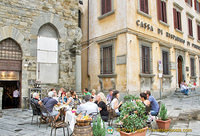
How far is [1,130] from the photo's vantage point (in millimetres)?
5551

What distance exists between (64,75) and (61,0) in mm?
4732

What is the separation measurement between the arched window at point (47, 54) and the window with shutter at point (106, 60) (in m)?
3.31

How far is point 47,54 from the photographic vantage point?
1074 centimetres

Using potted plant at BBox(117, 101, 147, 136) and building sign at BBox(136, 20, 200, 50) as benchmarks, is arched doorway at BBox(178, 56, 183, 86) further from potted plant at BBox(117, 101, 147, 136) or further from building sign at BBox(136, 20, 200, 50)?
potted plant at BBox(117, 101, 147, 136)

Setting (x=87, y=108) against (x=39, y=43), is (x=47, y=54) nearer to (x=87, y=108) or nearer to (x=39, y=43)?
(x=39, y=43)

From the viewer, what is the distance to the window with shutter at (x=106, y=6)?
1252cm

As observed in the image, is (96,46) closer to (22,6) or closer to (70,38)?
(70,38)

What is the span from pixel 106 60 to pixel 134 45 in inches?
86.7

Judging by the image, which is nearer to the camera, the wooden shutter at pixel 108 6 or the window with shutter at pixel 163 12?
the wooden shutter at pixel 108 6

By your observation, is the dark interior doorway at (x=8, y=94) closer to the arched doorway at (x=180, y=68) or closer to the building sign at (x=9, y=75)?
the building sign at (x=9, y=75)

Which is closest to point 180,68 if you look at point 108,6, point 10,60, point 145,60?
point 145,60

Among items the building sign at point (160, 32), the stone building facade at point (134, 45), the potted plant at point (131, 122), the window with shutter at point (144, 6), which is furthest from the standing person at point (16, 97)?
the window with shutter at point (144, 6)

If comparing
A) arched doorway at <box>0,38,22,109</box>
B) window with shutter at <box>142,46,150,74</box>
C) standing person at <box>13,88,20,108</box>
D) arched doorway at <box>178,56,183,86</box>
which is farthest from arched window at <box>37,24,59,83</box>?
arched doorway at <box>178,56,183,86</box>

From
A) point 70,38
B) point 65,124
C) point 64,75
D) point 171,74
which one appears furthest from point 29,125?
point 171,74
